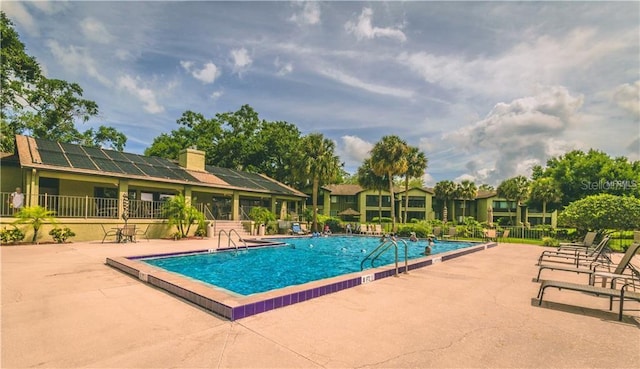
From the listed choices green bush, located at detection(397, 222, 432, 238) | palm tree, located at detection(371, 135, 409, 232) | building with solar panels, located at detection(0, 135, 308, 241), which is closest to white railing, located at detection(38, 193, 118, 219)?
building with solar panels, located at detection(0, 135, 308, 241)

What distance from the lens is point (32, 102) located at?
96.8 ft

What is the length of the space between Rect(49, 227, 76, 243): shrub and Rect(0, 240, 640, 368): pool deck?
9.58m

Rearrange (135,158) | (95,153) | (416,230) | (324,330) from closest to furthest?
(324,330) → (95,153) → (135,158) → (416,230)

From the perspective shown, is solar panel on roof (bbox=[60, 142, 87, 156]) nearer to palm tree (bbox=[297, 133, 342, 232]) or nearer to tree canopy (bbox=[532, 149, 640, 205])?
palm tree (bbox=[297, 133, 342, 232])

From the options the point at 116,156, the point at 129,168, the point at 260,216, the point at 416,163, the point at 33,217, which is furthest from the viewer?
the point at 416,163

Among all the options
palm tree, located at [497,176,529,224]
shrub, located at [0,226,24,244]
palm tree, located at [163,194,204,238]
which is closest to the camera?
shrub, located at [0,226,24,244]

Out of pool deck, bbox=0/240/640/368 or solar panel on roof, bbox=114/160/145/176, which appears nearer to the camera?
pool deck, bbox=0/240/640/368

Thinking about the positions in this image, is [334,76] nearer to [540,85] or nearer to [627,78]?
[540,85]

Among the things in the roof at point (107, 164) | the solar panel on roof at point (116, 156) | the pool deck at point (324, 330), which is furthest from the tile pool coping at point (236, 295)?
the solar panel on roof at point (116, 156)

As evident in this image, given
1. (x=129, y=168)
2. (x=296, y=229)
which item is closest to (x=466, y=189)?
(x=296, y=229)

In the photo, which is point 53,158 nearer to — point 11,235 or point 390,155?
point 11,235

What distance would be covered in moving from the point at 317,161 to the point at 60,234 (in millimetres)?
18591

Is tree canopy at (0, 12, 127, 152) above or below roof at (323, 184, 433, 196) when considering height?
above

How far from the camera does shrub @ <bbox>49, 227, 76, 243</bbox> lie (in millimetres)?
14422
